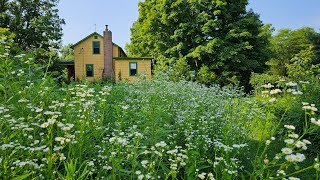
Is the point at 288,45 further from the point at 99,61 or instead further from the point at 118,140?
the point at 118,140

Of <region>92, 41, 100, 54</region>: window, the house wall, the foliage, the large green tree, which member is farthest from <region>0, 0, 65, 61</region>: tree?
the foliage

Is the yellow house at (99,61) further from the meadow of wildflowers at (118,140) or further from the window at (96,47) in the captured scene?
the meadow of wildflowers at (118,140)

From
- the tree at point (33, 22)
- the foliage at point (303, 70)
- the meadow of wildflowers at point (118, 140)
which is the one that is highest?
the tree at point (33, 22)

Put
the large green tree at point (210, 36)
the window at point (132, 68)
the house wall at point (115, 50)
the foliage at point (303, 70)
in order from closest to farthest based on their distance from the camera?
the foliage at point (303, 70), the window at point (132, 68), the large green tree at point (210, 36), the house wall at point (115, 50)

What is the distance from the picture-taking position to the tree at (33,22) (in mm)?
18375

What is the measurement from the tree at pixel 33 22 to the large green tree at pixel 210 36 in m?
7.65

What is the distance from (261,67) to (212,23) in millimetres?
6314

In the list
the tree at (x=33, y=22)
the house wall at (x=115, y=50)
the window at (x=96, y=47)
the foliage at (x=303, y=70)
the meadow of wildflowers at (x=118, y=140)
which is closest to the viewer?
the meadow of wildflowers at (x=118, y=140)

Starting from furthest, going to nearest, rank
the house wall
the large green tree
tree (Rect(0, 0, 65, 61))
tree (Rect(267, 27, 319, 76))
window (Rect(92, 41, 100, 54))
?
tree (Rect(267, 27, 319, 76)), the house wall, the large green tree, window (Rect(92, 41, 100, 54)), tree (Rect(0, 0, 65, 61))

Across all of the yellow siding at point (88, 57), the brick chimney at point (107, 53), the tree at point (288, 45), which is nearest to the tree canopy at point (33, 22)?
the yellow siding at point (88, 57)

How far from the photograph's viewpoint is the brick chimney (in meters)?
19.0

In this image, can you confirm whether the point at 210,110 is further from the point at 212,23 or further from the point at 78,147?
the point at 212,23

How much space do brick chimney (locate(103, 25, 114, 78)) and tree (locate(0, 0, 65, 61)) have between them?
422 centimetres

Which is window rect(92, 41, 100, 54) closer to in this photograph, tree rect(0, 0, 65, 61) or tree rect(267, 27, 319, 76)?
tree rect(0, 0, 65, 61)
